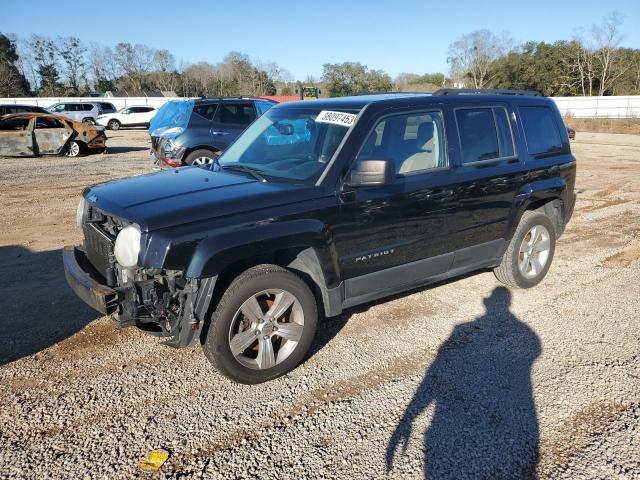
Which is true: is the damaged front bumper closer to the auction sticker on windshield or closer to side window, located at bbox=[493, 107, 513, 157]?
the auction sticker on windshield

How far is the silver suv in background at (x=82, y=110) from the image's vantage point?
96.7 ft

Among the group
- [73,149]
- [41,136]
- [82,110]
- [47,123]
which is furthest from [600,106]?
[41,136]

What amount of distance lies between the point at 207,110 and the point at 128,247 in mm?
8709

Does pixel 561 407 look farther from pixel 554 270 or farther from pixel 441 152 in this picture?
pixel 554 270

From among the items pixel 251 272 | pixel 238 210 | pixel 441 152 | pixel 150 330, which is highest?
pixel 441 152

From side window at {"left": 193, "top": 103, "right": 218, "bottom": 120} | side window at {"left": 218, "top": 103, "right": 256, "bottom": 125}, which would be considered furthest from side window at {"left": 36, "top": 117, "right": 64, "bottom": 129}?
side window at {"left": 218, "top": 103, "right": 256, "bottom": 125}

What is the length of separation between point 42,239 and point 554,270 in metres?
6.80

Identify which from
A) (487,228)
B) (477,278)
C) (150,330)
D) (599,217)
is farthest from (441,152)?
(599,217)

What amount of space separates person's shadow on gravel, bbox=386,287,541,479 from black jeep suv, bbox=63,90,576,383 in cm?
74

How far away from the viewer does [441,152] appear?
4324mm

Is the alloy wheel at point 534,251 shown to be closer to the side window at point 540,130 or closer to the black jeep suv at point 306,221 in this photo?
the black jeep suv at point 306,221

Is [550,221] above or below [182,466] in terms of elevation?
above

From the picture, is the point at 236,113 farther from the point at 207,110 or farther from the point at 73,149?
the point at 73,149

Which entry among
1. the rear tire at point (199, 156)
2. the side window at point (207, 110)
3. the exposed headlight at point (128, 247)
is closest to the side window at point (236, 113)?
the side window at point (207, 110)
